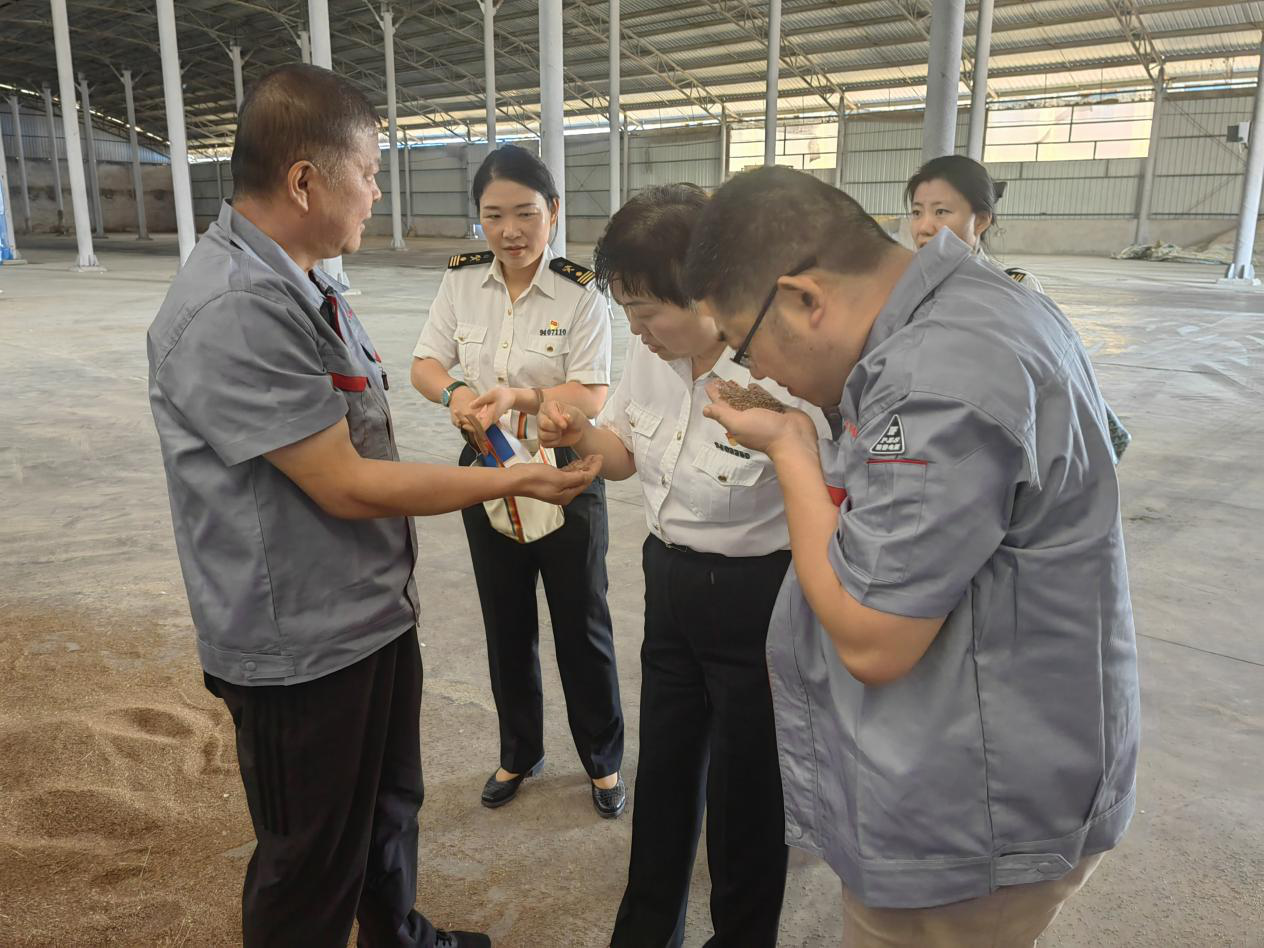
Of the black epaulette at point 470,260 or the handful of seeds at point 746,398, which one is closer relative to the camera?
the handful of seeds at point 746,398

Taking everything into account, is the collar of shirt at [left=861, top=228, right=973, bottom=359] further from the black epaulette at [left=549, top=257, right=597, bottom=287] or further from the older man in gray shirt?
the black epaulette at [left=549, top=257, right=597, bottom=287]

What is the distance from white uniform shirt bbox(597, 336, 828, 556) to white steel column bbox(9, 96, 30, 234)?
142 ft

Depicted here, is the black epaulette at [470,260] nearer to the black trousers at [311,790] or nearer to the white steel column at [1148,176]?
the black trousers at [311,790]

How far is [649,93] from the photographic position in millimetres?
31516

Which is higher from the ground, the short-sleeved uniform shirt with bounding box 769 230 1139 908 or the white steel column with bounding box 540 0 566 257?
the white steel column with bounding box 540 0 566 257

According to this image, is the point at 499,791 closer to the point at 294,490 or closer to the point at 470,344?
the point at 470,344

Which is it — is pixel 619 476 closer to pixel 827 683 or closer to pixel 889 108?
pixel 827 683

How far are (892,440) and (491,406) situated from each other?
144cm

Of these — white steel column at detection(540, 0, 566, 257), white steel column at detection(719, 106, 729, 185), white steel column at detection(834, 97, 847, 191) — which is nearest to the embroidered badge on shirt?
white steel column at detection(540, 0, 566, 257)

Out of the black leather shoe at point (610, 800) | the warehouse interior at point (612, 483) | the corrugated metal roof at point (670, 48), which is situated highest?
the corrugated metal roof at point (670, 48)

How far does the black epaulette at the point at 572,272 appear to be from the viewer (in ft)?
8.89

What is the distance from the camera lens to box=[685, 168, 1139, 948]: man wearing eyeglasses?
3.34ft

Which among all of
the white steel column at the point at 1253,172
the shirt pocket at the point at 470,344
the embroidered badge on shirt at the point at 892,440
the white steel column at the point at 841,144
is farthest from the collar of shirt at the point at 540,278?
the white steel column at the point at 841,144

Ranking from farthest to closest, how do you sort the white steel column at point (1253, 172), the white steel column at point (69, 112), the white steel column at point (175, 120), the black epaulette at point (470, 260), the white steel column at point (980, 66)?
1. the white steel column at point (69, 112)
2. the white steel column at point (1253, 172)
3. the white steel column at point (175, 120)
4. the white steel column at point (980, 66)
5. the black epaulette at point (470, 260)
